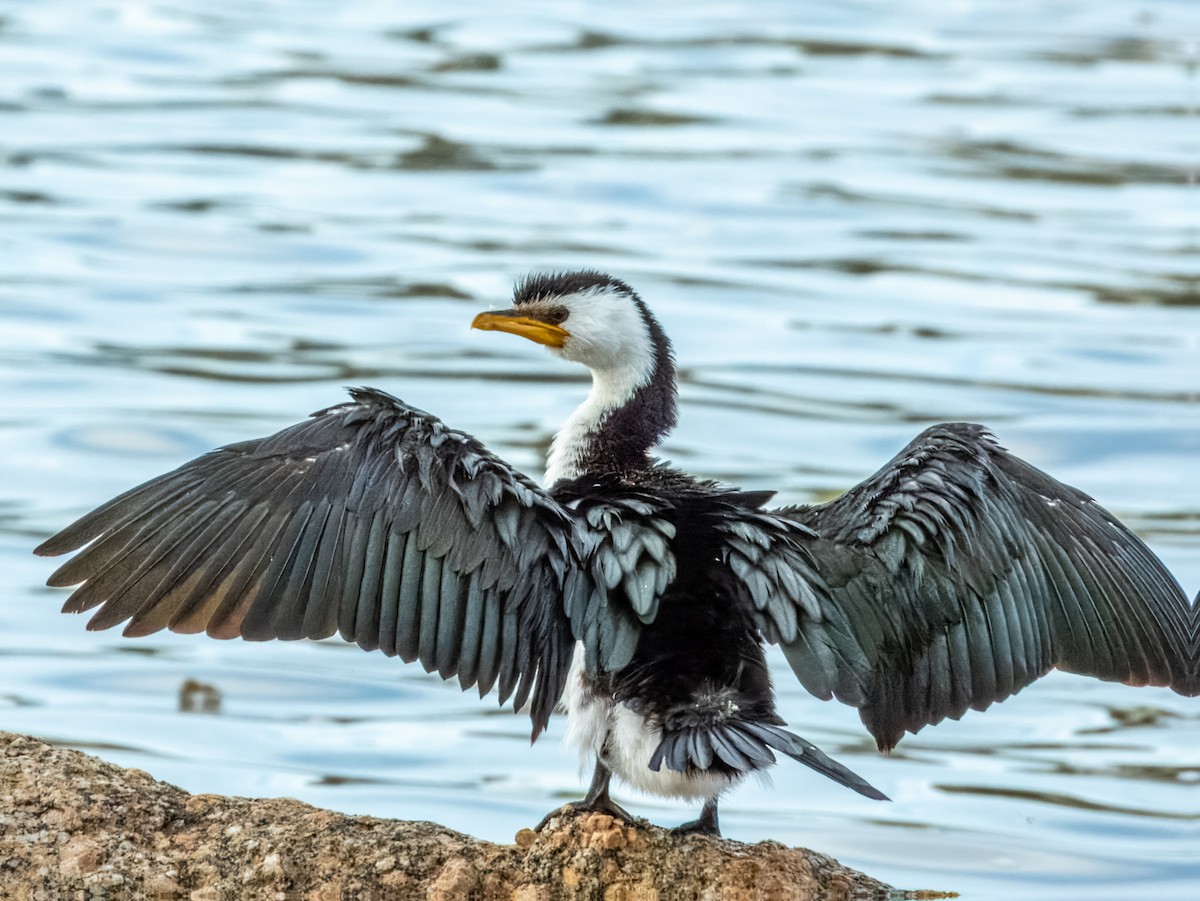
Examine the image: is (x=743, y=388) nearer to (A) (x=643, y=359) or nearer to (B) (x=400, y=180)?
(B) (x=400, y=180)

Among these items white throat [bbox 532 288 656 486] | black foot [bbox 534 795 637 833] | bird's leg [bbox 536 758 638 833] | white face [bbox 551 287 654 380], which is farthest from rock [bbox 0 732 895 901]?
white face [bbox 551 287 654 380]

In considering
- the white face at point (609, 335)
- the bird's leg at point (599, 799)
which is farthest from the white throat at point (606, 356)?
the bird's leg at point (599, 799)

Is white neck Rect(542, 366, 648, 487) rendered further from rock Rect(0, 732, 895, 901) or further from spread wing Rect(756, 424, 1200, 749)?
rock Rect(0, 732, 895, 901)

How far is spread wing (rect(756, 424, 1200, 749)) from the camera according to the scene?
21.9 feet

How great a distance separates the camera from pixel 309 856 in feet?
19.9

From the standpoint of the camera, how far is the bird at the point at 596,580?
251 inches

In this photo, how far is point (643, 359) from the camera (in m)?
7.50

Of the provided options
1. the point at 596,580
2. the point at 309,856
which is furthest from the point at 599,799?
the point at 309,856

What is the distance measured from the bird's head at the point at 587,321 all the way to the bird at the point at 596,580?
710 millimetres

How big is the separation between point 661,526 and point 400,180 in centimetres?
1495

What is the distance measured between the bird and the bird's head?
0.71 m

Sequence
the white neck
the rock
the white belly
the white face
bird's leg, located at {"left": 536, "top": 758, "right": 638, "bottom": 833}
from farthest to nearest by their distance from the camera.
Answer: the white face, the white neck, bird's leg, located at {"left": 536, "top": 758, "right": 638, "bottom": 833}, the white belly, the rock

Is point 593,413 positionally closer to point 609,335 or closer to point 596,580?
point 609,335

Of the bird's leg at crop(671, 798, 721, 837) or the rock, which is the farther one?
the bird's leg at crop(671, 798, 721, 837)
